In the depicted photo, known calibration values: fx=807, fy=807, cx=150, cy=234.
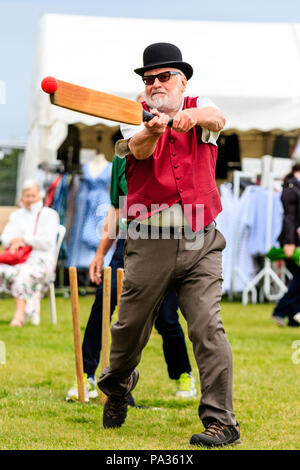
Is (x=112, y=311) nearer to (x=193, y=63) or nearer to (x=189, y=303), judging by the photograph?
(x=189, y=303)

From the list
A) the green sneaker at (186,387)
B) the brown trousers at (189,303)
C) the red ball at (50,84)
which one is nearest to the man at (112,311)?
the green sneaker at (186,387)

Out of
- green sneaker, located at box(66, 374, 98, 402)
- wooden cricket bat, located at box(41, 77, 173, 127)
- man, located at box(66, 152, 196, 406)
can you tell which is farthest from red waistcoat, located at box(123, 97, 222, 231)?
green sneaker, located at box(66, 374, 98, 402)

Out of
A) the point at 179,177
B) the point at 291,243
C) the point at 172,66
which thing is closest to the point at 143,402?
the point at 179,177

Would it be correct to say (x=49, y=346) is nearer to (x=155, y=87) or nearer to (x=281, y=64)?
(x=155, y=87)

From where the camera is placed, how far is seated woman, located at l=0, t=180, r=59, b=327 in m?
9.01

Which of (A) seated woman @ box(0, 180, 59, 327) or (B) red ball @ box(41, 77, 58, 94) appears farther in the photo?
(A) seated woman @ box(0, 180, 59, 327)

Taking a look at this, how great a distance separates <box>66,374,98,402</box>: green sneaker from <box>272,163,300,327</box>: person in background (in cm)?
442

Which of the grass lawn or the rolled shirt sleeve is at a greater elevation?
the rolled shirt sleeve

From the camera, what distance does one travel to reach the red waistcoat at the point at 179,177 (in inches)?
150

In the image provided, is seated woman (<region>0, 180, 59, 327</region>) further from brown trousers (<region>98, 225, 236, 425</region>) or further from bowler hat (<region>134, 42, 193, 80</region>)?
bowler hat (<region>134, 42, 193, 80</region>)

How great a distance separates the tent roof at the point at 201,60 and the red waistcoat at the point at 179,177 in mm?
8134

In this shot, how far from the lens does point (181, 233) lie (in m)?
3.92

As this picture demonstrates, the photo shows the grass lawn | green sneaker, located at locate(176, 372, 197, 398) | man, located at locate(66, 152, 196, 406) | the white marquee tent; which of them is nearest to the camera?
the grass lawn

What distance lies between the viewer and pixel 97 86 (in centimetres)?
1271
